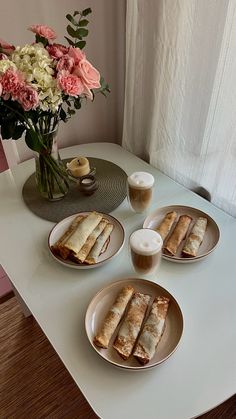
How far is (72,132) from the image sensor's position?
1421 millimetres

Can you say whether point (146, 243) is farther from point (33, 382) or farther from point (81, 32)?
point (33, 382)

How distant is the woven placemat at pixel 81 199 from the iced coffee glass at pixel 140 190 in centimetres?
9

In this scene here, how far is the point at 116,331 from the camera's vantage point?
0.77 meters

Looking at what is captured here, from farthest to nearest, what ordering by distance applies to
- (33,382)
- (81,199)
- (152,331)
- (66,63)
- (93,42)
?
(33,382) → (93,42) → (81,199) → (66,63) → (152,331)

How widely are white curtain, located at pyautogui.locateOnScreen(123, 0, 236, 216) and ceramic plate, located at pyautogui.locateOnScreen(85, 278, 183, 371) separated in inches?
16.0

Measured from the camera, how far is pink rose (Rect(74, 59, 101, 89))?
86cm

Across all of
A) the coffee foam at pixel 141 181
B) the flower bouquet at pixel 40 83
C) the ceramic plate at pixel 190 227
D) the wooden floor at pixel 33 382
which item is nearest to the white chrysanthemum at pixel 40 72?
the flower bouquet at pixel 40 83

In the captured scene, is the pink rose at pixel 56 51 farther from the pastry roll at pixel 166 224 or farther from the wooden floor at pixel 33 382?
the wooden floor at pixel 33 382

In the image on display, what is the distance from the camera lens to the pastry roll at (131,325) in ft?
2.38

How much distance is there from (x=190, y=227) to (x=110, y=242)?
238 mm

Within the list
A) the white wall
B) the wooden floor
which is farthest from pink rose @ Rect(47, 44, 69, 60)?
the wooden floor

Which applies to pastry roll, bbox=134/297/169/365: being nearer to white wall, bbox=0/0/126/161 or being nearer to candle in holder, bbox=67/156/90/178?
candle in holder, bbox=67/156/90/178

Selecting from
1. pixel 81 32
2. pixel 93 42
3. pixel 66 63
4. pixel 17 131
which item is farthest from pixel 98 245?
pixel 93 42

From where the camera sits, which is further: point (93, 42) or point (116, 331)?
point (93, 42)
